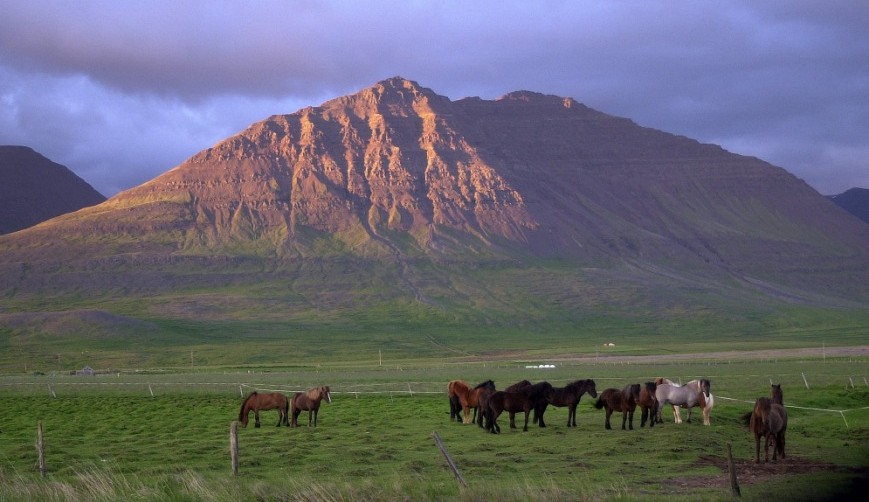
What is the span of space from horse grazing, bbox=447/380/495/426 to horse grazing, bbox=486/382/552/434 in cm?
159

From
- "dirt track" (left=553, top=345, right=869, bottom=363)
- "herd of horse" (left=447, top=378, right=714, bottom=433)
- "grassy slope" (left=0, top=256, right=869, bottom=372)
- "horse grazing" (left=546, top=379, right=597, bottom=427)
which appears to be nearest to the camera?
"herd of horse" (left=447, top=378, right=714, bottom=433)

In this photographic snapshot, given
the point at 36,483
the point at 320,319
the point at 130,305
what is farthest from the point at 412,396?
the point at 130,305

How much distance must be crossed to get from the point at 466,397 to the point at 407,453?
26.9 feet

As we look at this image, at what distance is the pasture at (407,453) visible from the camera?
714 inches

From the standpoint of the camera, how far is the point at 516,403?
1237 inches

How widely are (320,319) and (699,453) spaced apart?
5555 inches

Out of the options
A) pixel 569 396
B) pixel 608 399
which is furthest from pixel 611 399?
pixel 569 396

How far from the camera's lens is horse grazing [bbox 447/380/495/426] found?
3344 centimetres

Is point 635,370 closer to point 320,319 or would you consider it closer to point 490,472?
point 490,472

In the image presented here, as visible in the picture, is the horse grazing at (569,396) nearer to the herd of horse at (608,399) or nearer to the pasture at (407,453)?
the herd of horse at (608,399)

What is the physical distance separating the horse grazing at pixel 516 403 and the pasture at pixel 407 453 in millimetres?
652

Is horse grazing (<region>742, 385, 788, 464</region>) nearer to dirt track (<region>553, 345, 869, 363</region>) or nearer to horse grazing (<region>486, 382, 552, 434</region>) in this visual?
horse grazing (<region>486, 382, 552, 434</region>)

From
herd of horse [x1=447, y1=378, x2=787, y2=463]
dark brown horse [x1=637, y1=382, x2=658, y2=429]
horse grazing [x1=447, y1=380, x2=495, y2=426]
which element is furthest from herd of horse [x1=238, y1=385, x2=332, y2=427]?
A: dark brown horse [x1=637, y1=382, x2=658, y2=429]

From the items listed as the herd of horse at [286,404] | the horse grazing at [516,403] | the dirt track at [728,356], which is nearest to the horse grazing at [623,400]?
the horse grazing at [516,403]
